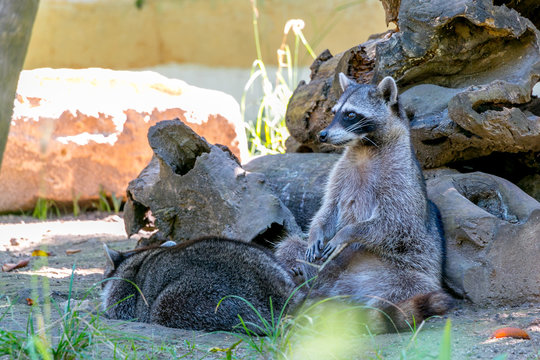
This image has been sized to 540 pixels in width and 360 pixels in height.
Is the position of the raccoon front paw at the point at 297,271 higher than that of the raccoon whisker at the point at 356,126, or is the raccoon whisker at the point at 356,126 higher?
the raccoon whisker at the point at 356,126

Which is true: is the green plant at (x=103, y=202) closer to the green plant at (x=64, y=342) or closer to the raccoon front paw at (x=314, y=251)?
the raccoon front paw at (x=314, y=251)

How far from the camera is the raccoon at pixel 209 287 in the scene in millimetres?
3504

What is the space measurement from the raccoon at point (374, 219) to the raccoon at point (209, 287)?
510 mm

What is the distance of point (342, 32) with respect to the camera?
10484 millimetres

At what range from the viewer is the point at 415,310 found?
367 centimetres

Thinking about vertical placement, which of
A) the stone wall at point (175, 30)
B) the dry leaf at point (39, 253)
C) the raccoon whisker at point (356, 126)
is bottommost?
the dry leaf at point (39, 253)

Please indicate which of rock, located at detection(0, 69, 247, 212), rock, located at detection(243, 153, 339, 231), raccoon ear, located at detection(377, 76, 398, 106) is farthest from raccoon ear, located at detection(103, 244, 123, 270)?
rock, located at detection(0, 69, 247, 212)

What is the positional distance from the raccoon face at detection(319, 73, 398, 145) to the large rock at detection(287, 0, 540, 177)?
41cm

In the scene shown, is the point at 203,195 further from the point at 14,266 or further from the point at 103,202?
the point at 103,202

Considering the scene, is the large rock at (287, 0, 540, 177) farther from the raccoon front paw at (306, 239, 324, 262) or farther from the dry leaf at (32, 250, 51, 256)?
the dry leaf at (32, 250, 51, 256)

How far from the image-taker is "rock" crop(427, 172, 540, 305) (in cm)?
401

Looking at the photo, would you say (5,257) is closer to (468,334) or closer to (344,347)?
(344,347)

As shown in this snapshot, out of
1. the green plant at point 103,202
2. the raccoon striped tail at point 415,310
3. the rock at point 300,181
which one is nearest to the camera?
the raccoon striped tail at point 415,310

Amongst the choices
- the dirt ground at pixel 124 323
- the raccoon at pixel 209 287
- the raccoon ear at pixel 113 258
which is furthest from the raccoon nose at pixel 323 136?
the raccoon ear at pixel 113 258
